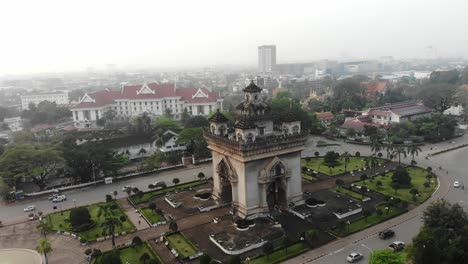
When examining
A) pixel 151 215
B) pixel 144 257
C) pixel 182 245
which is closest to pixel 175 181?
pixel 151 215

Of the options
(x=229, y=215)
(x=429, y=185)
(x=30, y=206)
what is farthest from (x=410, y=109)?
(x=30, y=206)

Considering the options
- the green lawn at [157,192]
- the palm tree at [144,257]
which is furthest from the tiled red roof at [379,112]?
the palm tree at [144,257]

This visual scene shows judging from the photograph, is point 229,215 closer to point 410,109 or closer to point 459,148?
point 459,148

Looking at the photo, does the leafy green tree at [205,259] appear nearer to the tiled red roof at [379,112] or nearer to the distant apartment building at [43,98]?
the tiled red roof at [379,112]

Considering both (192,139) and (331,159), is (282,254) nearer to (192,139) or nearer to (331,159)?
(331,159)

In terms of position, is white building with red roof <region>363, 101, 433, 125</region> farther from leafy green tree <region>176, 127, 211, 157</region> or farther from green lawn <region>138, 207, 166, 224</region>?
green lawn <region>138, 207, 166, 224</region>

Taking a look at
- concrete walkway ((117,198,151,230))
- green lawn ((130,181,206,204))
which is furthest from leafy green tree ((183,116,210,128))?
concrete walkway ((117,198,151,230))
